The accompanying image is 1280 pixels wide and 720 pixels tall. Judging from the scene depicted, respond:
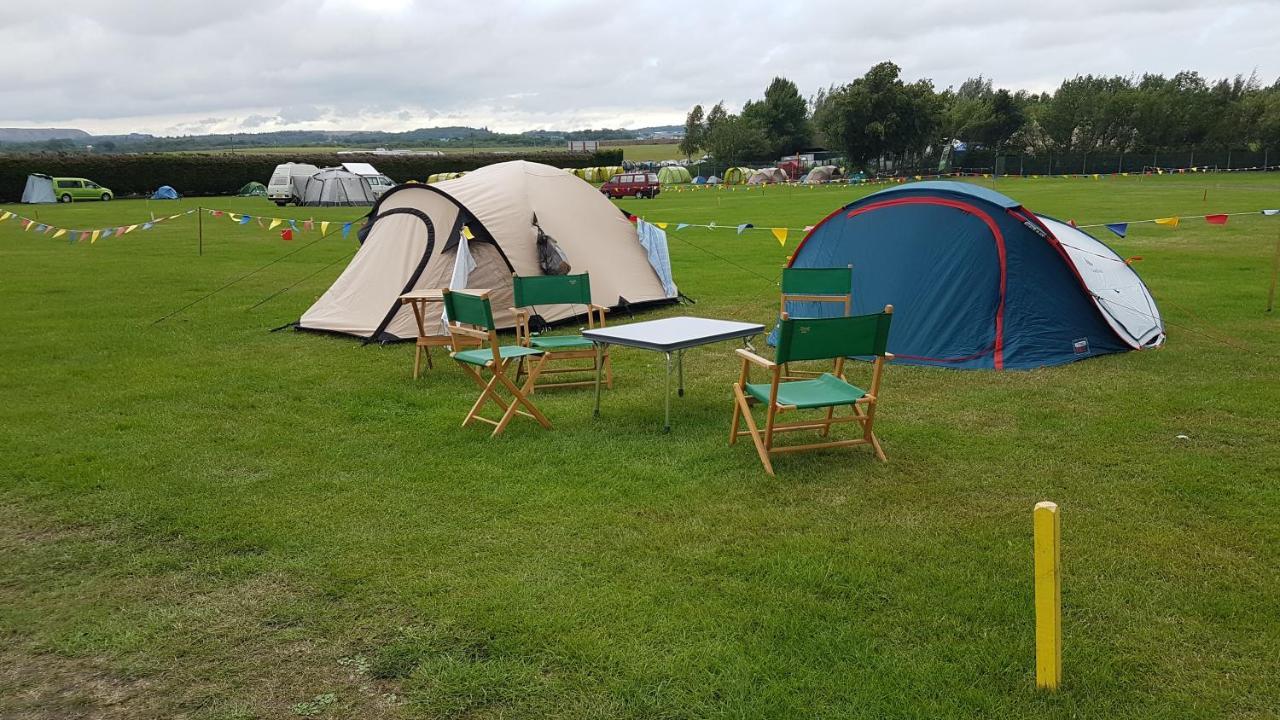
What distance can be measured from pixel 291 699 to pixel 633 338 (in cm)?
397

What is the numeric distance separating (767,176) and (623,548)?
62.8 m

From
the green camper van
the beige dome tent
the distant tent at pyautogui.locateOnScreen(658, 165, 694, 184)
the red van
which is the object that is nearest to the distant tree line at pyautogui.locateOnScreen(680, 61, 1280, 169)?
the distant tent at pyautogui.locateOnScreen(658, 165, 694, 184)

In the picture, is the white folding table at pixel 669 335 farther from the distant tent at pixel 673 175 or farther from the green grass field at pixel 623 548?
the distant tent at pixel 673 175

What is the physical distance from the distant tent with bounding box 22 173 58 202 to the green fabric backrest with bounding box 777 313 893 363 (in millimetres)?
48273

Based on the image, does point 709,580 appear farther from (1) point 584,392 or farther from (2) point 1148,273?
(2) point 1148,273

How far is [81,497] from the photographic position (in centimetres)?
573

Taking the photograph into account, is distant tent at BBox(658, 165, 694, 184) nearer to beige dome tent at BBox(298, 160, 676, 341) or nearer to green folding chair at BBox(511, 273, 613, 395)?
beige dome tent at BBox(298, 160, 676, 341)

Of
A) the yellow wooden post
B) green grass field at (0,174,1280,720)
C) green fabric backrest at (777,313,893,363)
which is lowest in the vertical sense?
green grass field at (0,174,1280,720)

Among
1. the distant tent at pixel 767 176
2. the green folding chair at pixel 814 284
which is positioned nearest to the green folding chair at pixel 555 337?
the green folding chair at pixel 814 284

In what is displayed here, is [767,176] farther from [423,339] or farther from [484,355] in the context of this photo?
[484,355]

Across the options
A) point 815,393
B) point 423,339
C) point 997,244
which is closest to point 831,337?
point 815,393

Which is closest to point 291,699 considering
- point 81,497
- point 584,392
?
point 81,497

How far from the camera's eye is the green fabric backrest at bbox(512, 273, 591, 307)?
8.64 metres

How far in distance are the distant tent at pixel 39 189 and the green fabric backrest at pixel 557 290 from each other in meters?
44.8
